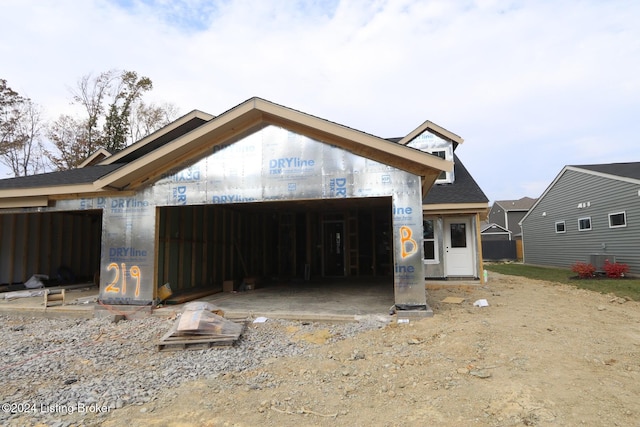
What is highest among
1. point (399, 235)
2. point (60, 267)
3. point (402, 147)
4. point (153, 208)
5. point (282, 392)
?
point (402, 147)

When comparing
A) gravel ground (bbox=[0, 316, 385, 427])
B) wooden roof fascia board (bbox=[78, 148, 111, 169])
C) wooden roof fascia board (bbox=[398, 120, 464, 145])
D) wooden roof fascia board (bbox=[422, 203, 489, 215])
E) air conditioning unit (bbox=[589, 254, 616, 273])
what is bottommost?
gravel ground (bbox=[0, 316, 385, 427])

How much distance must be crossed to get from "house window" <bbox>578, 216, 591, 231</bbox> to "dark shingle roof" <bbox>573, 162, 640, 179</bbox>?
229 centimetres

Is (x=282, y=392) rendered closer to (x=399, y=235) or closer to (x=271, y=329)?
(x=271, y=329)

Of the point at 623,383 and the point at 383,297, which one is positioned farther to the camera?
the point at 383,297

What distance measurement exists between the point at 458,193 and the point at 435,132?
3001 mm

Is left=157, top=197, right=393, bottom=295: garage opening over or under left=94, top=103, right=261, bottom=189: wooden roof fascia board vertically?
under

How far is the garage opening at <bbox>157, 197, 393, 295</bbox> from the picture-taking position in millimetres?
11992

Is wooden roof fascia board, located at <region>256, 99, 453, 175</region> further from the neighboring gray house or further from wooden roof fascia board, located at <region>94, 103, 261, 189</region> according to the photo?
the neighboring gray house

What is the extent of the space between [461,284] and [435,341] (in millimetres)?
6581

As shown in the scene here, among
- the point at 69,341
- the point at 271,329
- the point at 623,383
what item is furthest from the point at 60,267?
the point at 623,383

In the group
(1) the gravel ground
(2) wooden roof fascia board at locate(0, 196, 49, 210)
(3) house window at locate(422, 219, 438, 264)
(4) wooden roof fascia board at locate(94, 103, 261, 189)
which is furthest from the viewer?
(3) house window at locate(422, 219, 438, 264)

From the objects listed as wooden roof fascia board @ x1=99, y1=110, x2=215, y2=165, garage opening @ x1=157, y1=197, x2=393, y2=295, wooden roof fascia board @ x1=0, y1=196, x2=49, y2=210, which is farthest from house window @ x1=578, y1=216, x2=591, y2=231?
wooden roof fascia board @ x1=0, y1=196, x2=49, y2=210

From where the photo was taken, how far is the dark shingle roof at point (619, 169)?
14650 mm

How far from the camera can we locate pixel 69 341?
19.6 feet
